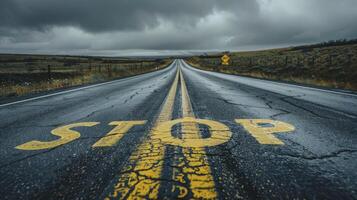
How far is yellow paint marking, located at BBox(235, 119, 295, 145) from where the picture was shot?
7.84ft

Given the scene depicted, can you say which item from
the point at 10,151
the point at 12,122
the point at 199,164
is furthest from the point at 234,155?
the point at 12,122

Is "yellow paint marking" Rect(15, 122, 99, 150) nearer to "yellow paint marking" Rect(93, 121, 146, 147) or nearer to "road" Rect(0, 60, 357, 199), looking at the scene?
"road" Rect(0, 60, 357, 199)

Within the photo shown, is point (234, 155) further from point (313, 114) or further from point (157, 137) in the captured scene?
point (313, 114)

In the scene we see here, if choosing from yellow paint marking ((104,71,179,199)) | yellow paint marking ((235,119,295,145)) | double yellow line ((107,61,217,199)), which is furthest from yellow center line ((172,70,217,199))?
yellow paint marking ((235,119,295,145))

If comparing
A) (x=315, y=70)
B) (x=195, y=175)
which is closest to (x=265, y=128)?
(x=195, y=175)

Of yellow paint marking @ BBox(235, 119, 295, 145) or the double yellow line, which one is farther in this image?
yellow paint marking @ BBox(235, 119, 295, 145)

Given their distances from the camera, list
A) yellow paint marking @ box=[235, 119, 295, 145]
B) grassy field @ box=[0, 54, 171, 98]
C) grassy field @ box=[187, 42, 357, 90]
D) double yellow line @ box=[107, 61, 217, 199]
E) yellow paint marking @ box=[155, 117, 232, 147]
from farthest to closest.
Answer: grassy field @ box=[187, 42, 357, 90] → grassy field @ box=[0, 54, 171, 98] → yellow paint marking @ box=[235, 119, 295, 145] → yellow paint marking @ box=[155, 117, 232, 147] → double yellow line @ box=[107, 61, 217, 199]

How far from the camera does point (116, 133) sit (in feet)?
8.78

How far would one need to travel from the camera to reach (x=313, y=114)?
385cm

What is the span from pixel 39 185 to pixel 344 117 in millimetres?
4227

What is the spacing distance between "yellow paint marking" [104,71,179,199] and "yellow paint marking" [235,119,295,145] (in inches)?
43.8

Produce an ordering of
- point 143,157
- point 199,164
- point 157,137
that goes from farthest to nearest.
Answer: point 157,137 < point 143,157 < point 199,164

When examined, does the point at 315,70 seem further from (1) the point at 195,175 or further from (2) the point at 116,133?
(1) the point at 195,175

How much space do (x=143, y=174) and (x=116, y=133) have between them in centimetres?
122
